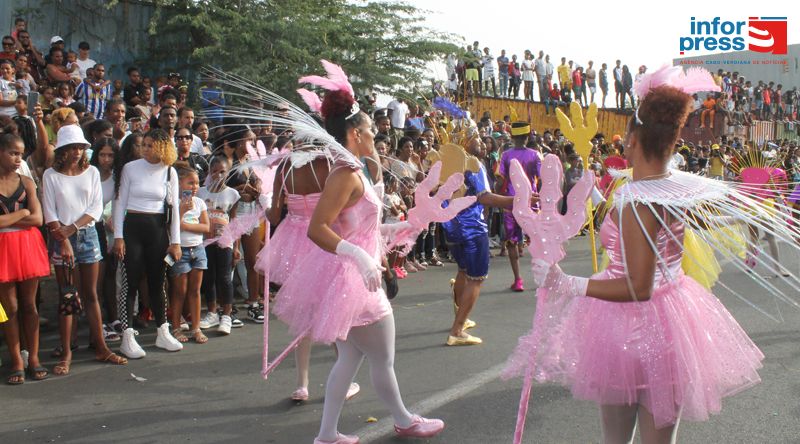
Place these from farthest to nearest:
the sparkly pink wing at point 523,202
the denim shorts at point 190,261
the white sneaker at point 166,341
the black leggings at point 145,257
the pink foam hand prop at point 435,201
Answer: the denim shorts at point 190,261 → the white sneaker at point 166,341 → the black leggings at point 145,257 → the pink foam hand prop at point 435,201 → the sparkly pink wing at point 523,202

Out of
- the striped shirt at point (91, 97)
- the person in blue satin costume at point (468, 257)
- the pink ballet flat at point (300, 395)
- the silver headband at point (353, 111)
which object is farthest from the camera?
the striped shirt at point (91, 97)

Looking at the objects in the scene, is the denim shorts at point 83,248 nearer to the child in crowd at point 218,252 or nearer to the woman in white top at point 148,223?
the woman in white top at point 148,223

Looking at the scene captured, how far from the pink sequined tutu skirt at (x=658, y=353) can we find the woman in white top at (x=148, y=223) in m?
4.11

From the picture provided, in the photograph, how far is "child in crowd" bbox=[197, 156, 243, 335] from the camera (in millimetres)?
6840

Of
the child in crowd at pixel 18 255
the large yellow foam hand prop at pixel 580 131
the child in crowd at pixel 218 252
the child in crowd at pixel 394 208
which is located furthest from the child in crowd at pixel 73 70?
the large yellow foam hand prop at pixel 580 131

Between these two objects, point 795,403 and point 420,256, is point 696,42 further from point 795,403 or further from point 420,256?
point 795,403

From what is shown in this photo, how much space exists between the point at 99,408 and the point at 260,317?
2621 mm

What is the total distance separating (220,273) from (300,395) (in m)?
2.50

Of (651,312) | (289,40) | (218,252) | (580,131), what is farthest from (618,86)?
(651,312)

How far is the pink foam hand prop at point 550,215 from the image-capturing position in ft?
9.06

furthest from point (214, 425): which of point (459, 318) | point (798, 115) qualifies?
point (798, 115)

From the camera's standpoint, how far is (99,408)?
4.66 meters

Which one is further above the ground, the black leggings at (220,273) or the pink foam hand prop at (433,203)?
the pink foam hand prop at (433,203)

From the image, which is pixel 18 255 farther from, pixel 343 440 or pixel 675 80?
pixel 675 80
